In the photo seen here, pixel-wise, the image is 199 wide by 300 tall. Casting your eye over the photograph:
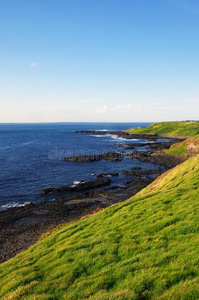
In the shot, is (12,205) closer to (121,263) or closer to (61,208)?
(61,208)

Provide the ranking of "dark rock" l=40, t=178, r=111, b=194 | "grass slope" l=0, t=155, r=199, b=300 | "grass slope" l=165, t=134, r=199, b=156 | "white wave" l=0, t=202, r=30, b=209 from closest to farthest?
"grass slope" l=0, t=155, r=199, b=300, "white wave" l=0, t=202, r=30, b=209, "dark rock" l=40, t=178, r=111, b=194, "grass slope" l=165, t=134, r=199, b=156

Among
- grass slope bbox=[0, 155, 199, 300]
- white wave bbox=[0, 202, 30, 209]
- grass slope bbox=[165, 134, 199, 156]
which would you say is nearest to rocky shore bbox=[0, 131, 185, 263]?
white wave bbox=[0, 202, 30, 209]

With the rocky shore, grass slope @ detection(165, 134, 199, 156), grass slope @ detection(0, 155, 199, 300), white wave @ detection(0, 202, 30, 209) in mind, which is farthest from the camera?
grass slope @ detection(165, 134, 199, 156)

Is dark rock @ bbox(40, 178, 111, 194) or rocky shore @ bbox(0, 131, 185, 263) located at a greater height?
dark rock @ bbox(40, 178, 111, 194)

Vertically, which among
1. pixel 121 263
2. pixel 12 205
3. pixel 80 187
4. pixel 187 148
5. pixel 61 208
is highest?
pixel 187 148

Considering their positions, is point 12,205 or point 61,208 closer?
point 61,208

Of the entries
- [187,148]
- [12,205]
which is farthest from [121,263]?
[187,148]

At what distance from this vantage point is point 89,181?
5528 centimetres

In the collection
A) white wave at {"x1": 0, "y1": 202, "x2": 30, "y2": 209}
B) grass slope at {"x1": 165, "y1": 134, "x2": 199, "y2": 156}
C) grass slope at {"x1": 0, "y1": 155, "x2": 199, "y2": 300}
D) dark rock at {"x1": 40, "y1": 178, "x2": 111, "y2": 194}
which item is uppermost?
grass slope at {"x1": 165, "y1": 134, "x2": 199, "y2": 156}

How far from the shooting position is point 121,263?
11180mm

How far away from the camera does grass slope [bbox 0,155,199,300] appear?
29.6 ft

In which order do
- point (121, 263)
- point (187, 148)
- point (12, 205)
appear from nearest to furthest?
point (121, 263) < point (12, 205) < point (187, 148)

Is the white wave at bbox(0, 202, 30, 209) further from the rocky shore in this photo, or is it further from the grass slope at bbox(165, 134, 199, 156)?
the grass slope at bbox(165, 134, 199, 156)

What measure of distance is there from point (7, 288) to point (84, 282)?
5005 mm
